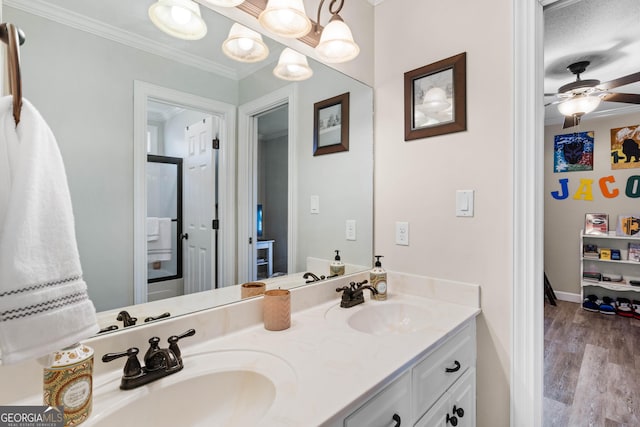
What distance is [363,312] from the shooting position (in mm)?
1325

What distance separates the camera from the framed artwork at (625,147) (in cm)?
346

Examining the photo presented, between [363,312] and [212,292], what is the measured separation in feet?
2.08

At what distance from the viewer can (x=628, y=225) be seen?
351cm

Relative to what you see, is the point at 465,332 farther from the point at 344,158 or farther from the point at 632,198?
the point at 632,198

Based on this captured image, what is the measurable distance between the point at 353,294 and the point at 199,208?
0.74 metres

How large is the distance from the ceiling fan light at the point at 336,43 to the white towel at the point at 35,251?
1.06m

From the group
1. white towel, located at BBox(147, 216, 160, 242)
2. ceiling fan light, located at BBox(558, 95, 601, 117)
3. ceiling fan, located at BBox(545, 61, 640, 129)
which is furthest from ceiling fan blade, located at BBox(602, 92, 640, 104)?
white towel, located at BBox(147, 216, 160, 242)

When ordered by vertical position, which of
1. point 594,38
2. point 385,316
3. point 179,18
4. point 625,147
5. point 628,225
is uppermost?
point 594,38

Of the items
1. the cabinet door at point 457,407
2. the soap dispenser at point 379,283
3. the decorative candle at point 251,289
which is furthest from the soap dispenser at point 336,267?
the cabinet door at point 457,407

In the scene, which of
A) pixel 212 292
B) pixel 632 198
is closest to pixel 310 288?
pixel 212 292

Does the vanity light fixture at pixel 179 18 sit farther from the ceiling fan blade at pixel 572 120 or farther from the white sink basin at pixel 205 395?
the ceiling fan blade at pixel 572 120

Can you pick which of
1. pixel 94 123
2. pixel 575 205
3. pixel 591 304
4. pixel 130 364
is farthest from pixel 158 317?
pixel 575 205

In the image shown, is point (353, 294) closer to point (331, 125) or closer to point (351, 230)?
point (351, 230)

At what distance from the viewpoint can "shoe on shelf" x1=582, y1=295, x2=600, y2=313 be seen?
365 cm
